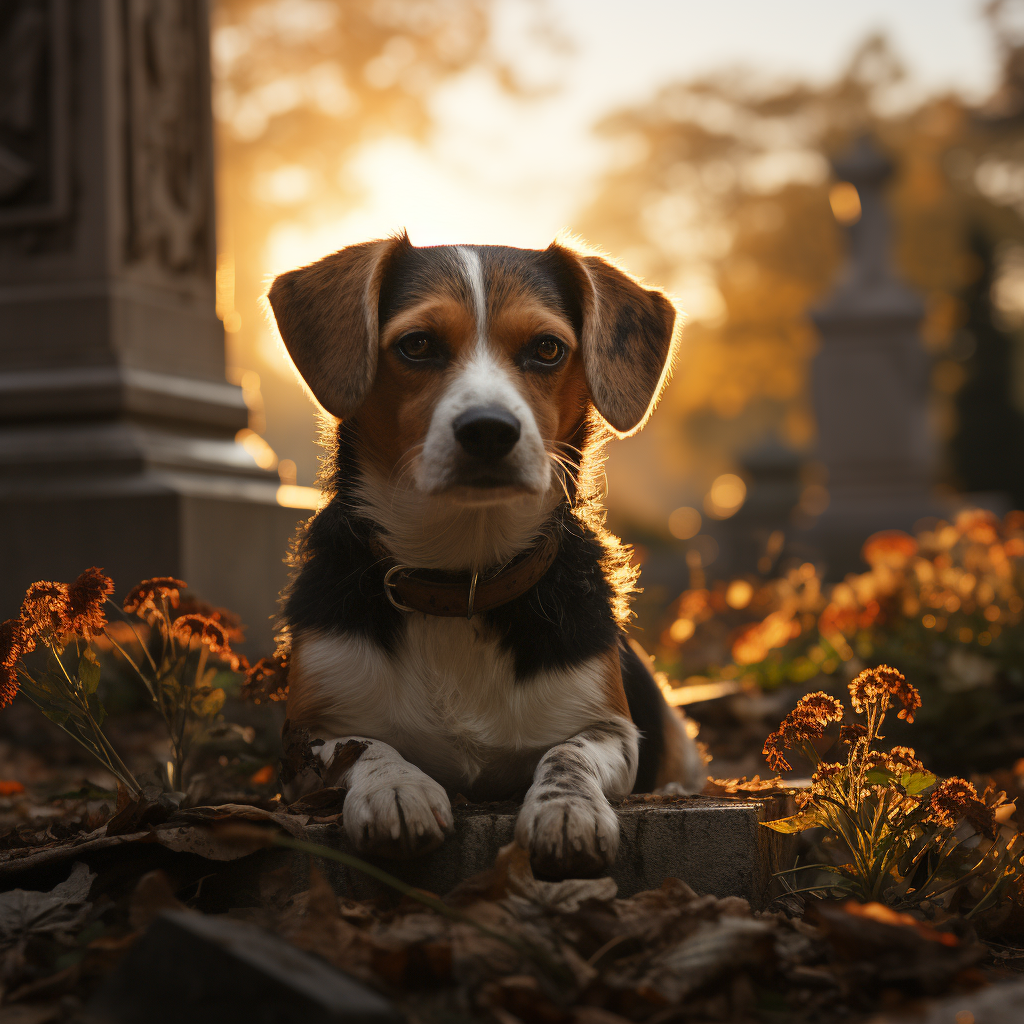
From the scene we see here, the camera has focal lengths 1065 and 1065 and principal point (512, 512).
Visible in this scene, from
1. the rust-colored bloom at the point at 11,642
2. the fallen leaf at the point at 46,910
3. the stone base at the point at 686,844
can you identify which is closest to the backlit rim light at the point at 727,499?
the stone base at the point at 686,844

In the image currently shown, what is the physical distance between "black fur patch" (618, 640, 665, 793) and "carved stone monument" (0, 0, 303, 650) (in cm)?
280

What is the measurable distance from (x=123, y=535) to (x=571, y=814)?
12.7 ft

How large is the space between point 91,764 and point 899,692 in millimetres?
3472

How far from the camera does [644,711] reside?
3.32 meters

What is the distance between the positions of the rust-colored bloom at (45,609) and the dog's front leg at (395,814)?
905mm

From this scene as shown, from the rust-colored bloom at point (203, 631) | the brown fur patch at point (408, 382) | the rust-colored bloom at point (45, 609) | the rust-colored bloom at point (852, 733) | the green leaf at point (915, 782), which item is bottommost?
the green leaf at point (915, 782)

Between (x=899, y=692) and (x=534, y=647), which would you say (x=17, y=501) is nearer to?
(x=534, y=647)

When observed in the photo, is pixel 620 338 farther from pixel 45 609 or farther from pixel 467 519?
pixel 45 609

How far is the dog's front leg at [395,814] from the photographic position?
2.24m

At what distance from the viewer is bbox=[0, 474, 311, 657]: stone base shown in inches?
213

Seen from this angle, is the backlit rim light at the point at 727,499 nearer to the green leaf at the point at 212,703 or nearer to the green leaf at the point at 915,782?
the green leaf at the point at 212,703

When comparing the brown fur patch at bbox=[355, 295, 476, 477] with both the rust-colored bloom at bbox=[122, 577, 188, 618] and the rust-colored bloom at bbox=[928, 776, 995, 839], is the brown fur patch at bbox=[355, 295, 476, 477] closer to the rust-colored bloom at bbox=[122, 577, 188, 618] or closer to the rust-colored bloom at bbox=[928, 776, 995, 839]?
the rust-colored bloom at bbox=[122, 577, 188, 618]

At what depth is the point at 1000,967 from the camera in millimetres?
2273

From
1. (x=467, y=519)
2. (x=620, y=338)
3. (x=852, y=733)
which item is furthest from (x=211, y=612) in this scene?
(x=852, y=733)
